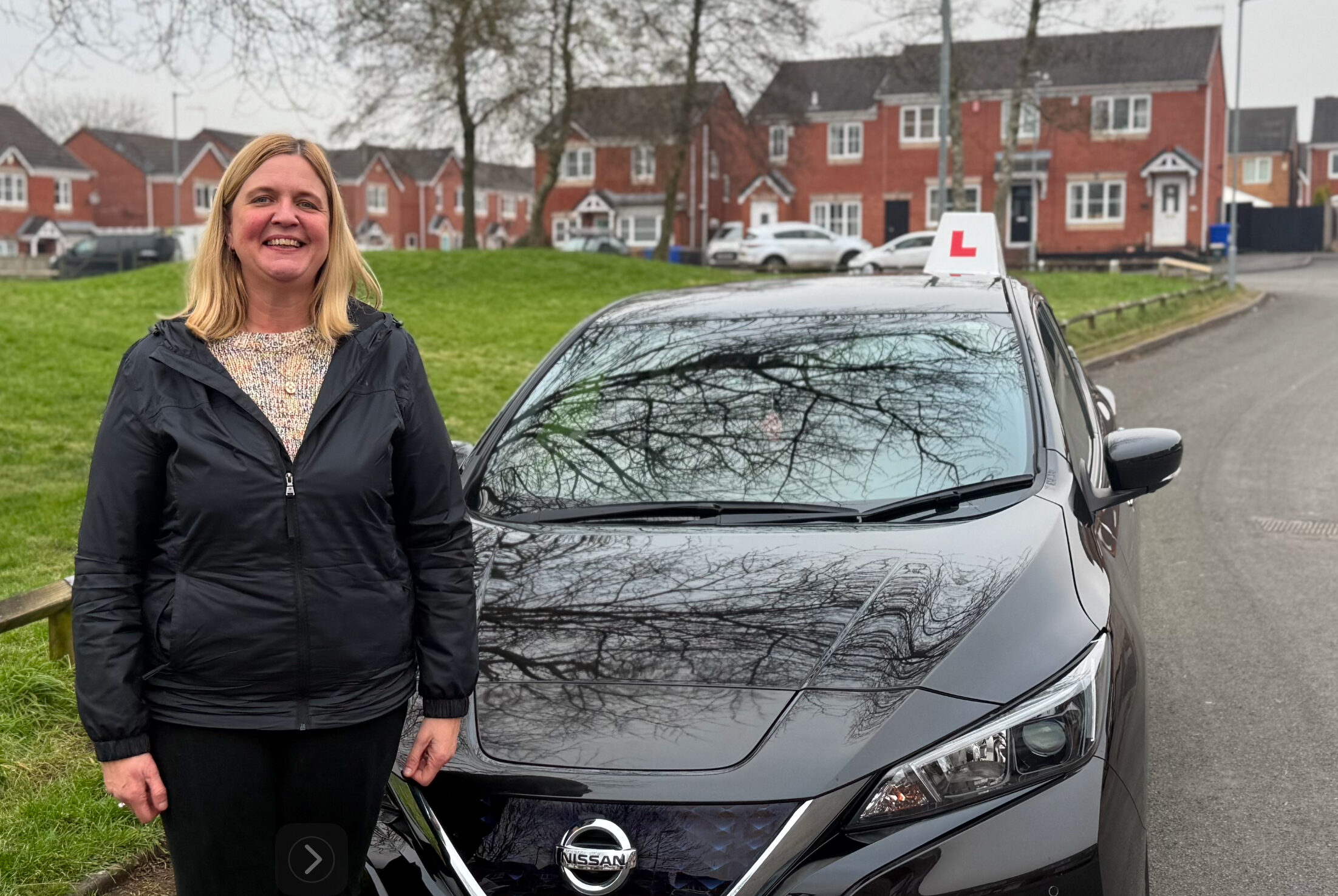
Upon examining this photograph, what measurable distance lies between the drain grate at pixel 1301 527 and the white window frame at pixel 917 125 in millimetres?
50558

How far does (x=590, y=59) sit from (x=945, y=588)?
33.3 metres

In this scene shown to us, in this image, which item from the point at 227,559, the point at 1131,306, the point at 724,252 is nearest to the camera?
the point at 227,559

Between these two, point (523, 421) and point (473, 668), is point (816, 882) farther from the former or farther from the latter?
point (523, 421)

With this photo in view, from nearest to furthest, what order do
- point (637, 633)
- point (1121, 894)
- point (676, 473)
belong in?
point (1121, 894), point (637, 633), point (676, 473)

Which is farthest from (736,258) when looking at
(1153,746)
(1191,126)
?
(1153,746)

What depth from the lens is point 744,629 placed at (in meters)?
3.04

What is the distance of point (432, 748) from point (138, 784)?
0.50 meters

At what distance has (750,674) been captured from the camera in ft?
9.39

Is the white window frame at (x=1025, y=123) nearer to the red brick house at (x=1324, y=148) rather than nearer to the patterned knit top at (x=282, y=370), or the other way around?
the red brick house at (x=1324, y=148)

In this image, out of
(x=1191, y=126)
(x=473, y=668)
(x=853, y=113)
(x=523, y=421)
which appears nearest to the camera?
(x=473, y=668)

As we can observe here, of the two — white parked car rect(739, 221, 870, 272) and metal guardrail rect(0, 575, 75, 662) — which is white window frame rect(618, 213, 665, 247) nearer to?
white parked car rect(739, 221, 870, 272)

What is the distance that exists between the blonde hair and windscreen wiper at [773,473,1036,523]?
1.59m

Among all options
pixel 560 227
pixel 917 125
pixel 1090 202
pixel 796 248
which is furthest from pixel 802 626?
pixel 560 227

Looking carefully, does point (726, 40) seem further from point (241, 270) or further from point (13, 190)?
point (13, 190)
